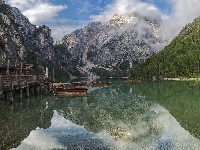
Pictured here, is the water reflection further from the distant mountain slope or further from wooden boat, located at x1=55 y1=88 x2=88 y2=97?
the distant mountain slope

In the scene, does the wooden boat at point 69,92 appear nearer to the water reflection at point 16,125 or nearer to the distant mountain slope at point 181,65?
the water reflection at point 16,125

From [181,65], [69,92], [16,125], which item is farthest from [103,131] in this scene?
[181,65]

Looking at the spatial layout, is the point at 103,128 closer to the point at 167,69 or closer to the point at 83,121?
the point at 83,121

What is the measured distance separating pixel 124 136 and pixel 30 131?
28.1 ft

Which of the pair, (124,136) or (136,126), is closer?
(124,136)

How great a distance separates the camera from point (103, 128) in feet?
80.3

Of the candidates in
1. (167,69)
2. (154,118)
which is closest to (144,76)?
(167,69)

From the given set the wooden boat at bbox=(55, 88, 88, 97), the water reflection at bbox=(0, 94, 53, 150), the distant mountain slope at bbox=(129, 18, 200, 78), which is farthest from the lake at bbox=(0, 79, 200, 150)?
the distant mountain slope at bbox=(129, 18, 200, 78)

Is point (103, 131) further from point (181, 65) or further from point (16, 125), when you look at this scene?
→ point (181, 65)

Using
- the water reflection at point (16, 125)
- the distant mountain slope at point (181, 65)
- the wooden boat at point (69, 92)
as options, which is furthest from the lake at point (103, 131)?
the distant mountain slope at point (181, 65)

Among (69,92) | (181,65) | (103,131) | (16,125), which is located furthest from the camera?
(181,65)

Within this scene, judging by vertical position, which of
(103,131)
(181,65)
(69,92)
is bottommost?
(103,131)

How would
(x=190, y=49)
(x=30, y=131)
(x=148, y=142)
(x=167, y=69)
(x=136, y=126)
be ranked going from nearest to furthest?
(x=148, y=142), (x=30, y=131), (x=136, y=126), (x=167, y=69), (x=190, y=49)

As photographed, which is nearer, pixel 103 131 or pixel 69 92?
pixel 103 131
